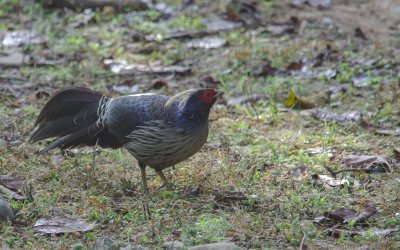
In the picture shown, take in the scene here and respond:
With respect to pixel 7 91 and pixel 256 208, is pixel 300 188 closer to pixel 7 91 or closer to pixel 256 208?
pixel 256 208

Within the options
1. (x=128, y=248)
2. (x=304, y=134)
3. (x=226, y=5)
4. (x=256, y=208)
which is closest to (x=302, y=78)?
(x=304, y=134)

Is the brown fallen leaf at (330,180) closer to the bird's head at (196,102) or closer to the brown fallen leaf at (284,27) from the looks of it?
the bird's head at (196,102)

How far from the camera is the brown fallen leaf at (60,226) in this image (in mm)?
4996

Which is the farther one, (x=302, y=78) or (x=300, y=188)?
(x=302, y=78)

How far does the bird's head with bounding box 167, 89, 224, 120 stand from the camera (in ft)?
18.9

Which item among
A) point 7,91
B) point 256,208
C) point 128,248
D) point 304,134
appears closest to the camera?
point 128,248

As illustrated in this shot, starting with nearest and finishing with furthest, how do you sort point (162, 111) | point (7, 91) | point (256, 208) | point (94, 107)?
point (256, 208), point (162, 111), point (94, 107), point (7, 91)

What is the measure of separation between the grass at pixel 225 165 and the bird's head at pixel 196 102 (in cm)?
48

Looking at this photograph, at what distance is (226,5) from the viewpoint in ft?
37.4

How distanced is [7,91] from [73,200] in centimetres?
308

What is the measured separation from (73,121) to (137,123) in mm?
651

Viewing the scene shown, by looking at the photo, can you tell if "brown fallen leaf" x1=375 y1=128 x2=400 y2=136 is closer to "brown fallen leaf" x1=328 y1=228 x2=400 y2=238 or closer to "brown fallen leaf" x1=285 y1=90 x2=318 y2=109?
"brown fallen leaf" x1=285 y1=90 x2=318 y2=109

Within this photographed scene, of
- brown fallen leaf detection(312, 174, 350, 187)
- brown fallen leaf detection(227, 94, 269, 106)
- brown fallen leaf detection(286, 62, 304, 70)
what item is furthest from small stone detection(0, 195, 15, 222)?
brown fallen leaf detection(286, 62, 304, 70)

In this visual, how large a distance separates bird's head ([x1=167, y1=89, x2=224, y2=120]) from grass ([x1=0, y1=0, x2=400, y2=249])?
0.48m
